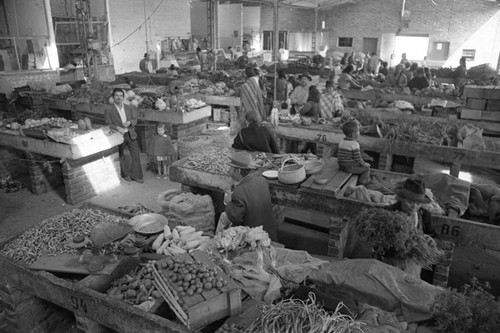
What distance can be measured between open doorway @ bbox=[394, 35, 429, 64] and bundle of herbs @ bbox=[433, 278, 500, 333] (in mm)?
26722

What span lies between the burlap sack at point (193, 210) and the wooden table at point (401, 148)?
3517mm

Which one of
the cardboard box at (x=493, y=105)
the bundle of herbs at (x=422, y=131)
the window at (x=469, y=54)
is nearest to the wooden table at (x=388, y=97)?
the cardboard box at (x=493, y=105)

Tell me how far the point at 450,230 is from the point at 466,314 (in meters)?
2.14

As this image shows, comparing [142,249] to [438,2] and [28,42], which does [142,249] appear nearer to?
[28,42]

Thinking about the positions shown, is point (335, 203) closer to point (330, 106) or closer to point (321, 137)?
point (321, 137)

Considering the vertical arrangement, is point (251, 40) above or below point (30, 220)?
above

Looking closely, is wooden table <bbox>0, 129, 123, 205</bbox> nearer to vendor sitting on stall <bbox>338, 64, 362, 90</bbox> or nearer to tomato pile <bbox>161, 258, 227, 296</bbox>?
tomato pile <bbox>161, 258, 227, 296</bbox>

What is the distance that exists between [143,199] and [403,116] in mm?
6771

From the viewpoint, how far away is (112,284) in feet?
13.5

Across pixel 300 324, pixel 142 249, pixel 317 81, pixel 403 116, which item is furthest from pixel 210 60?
pixel 300 324

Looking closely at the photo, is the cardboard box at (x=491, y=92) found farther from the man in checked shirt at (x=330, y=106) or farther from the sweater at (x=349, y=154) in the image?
the sweater at (x=349, y=154)

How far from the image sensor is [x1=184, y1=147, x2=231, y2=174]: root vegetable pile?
6.93 meters

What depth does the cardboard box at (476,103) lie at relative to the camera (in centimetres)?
993

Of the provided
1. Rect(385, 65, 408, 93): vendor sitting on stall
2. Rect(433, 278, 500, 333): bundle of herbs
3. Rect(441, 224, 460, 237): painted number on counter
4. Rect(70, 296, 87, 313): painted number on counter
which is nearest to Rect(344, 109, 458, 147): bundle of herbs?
Rect(441, 224, 460, 237): painted number on counter
